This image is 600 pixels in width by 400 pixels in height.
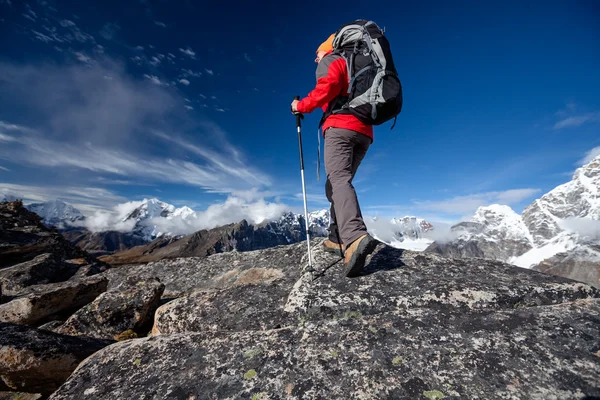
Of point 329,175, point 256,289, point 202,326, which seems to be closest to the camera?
point 202,326

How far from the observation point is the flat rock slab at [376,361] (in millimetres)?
2973

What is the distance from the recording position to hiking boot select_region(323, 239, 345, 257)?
7.14 meters

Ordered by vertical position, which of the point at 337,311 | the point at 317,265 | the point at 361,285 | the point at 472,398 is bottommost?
the point at 472,398

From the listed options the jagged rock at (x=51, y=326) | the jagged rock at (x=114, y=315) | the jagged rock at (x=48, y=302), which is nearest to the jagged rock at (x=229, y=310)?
the jagged rock at (x=114, y=315)

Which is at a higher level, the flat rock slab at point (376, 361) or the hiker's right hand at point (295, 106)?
the hiker's right hand at point (295, 106)

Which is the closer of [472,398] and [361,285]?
[472,398]

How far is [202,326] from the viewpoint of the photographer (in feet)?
17.2

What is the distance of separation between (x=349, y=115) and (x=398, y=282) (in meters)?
Result: 3.86

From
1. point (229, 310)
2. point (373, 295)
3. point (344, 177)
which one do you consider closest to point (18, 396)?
point (229, 310)

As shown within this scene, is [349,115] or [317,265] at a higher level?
[349,115]

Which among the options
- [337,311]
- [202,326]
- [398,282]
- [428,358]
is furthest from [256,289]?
[428,358]

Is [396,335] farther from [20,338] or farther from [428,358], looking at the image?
[20,338]

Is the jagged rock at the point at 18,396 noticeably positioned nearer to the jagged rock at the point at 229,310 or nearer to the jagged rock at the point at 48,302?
the jagged rock at the point at 229,310

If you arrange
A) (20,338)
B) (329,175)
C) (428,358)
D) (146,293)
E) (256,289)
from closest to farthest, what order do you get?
1. (428,358)
2. (20,338)
3. (256,289)
4. (329,175)
5. (146,293)
